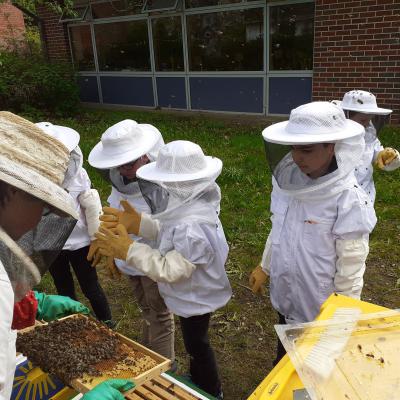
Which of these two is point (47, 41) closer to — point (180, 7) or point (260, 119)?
point (180, 7)

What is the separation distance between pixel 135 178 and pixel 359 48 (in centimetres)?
579

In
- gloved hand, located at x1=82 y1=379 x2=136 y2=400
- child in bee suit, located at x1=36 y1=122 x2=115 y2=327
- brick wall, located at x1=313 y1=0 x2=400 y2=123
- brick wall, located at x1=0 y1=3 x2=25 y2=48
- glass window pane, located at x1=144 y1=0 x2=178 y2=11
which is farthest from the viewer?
brick wall, located at x1=0 y1=3 x2=25 y2=48

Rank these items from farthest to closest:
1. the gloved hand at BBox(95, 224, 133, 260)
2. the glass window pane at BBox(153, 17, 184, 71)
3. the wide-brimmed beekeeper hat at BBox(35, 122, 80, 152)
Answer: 1. the glass window pane at BBox(153, 17, 184, 71)
2. the wide-brimmed beekeeper hat at BBox(35, 122, 80, 152)
3. the gloved hand at BBox(95, 224, 133, 260)

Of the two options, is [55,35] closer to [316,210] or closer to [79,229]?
[79,229]

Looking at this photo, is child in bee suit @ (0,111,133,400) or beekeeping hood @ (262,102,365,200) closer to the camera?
child in bee suit @ (0,111,133,400)

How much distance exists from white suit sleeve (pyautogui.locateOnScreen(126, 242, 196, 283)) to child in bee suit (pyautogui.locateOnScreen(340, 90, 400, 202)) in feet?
5.83

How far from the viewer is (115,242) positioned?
2148 millimetres

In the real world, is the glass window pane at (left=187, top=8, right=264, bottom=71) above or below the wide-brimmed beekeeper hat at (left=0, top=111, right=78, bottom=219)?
below

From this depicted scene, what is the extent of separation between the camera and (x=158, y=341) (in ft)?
8.71

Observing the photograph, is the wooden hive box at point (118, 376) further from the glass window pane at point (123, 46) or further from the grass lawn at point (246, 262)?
the glass window pane at point (123, 46)

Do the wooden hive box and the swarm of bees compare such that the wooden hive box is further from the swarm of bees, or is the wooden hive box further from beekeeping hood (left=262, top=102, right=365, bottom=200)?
beekeeping hood (left=262, top=102, right=365, bottom=200)

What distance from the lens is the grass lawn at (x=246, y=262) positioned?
2.92m

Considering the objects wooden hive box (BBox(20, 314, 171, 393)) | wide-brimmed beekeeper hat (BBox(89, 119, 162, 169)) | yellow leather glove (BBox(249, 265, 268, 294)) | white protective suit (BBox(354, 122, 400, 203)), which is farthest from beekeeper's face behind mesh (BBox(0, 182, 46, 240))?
white protective suit (BBox(354, 122, 400, 203))

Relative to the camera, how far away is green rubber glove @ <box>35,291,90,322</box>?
2182 mm
